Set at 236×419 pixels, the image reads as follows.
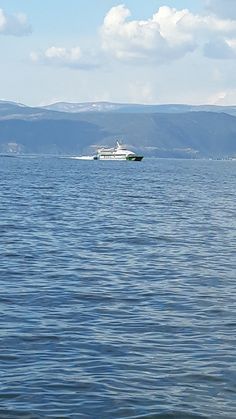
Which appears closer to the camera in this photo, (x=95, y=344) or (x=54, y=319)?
(x=95, y=344)

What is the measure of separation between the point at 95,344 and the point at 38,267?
10.9 metres

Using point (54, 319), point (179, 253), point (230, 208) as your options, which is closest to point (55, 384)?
point (54, 319)

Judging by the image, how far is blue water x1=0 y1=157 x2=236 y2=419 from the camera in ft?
45.9

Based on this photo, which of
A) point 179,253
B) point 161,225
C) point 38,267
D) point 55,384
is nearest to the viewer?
point 55,384

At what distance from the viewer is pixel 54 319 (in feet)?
64.6

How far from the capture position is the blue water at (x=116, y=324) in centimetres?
1399

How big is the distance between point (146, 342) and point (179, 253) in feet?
50.6

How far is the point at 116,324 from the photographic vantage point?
19422 mm

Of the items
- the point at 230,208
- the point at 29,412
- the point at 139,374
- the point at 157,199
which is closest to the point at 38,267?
the point at 139,374

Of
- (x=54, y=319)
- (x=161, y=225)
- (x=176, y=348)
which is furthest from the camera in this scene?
(x=161, y=225)

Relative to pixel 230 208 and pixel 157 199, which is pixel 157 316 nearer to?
pixel 230 208

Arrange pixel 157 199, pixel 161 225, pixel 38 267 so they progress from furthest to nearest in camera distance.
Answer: pixel 157 199, pixel 161 225, pixel 38 267

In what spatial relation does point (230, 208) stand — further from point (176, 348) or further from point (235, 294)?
point (176, 348)

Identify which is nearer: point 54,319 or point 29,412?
point 29,412
